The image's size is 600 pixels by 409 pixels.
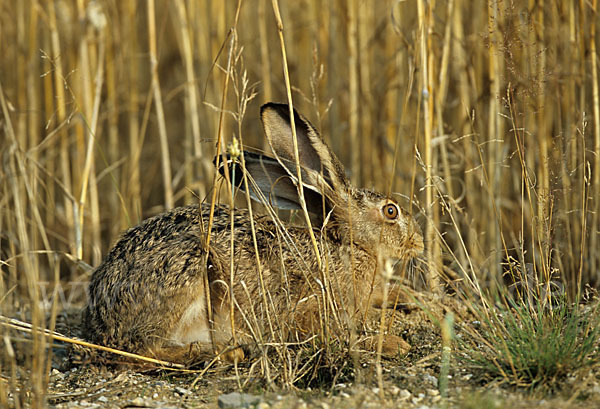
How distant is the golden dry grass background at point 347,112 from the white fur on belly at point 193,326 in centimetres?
87

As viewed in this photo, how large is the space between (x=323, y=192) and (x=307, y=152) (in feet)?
0.88

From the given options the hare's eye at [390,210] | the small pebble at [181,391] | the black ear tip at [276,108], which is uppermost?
the black ear tip at [276,108]

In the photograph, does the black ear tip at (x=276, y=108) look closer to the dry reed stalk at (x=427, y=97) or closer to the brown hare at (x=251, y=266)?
the brown hare at (x=251, y=266)

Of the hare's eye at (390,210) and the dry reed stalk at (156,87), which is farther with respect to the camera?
the dry reed stalk at (156,87)

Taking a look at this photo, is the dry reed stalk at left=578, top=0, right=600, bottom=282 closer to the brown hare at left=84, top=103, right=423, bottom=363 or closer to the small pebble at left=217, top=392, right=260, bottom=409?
the brown hare at left=84, top=103, right=423, bottom=363

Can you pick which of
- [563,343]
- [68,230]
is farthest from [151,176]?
[563,343]

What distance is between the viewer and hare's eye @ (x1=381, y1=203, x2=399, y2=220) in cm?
390

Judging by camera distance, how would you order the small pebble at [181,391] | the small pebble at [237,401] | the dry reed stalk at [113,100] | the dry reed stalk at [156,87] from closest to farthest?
the small pebble at [237,401] < the small pebble at [181,391] < the dry reed stalk at [156,87] < the dry reed stalk at [113,100]

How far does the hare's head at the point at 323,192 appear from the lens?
11.8 ft

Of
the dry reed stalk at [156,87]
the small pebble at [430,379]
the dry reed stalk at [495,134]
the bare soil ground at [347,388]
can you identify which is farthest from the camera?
the dry reed stalk at [156,87]

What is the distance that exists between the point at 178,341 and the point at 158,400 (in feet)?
1.32

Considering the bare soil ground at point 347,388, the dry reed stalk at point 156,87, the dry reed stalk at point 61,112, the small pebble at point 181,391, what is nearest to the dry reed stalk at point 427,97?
the bare soil ground at point 347,388

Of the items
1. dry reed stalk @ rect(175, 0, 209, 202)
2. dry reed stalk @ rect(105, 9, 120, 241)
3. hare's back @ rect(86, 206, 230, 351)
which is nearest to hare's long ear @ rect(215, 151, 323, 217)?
hare's back @ rect(86, 206, 230, 351)

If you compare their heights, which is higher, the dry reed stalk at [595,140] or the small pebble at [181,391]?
the dry reed stalk at [595,140]
